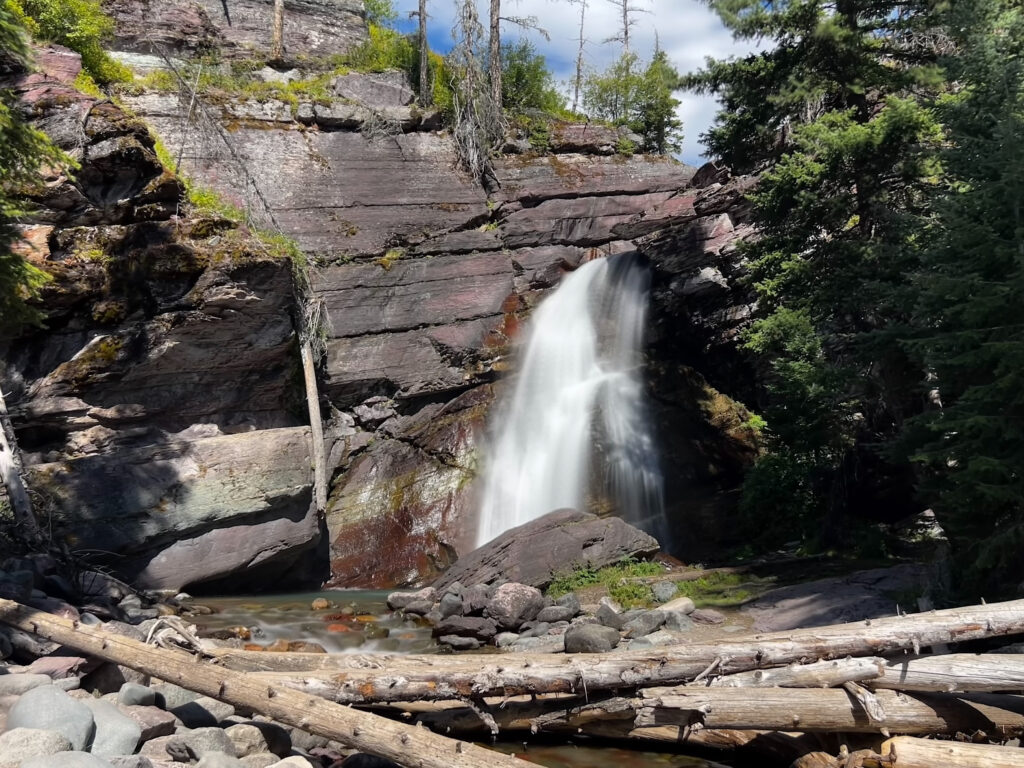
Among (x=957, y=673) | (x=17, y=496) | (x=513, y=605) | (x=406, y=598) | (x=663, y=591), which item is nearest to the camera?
(x=957, y=673)

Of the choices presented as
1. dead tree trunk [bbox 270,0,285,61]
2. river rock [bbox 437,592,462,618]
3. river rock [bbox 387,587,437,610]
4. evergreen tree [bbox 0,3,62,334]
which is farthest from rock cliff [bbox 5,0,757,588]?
river rock [bbox 437,592,462,618]

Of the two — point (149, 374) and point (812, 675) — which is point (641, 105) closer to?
point (149, 374)

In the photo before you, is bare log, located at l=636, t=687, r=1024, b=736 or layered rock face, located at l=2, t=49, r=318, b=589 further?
layered rock face, located at l=2, t=49, r=318, b=589

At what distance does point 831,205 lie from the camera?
15.1 metres

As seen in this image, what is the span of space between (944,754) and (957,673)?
91 centimetres

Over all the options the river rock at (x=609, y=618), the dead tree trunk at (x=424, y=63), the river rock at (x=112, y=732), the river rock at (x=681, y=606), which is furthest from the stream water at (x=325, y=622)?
the dead tree trunk at (x=424, y=63)

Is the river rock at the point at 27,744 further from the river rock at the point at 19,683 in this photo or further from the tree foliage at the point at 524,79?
the tree foliage at the point at 524,79

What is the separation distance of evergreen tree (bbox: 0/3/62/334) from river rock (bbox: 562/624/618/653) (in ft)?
33.7

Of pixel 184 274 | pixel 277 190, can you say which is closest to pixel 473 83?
pixel 277 190

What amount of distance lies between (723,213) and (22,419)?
17.8 metres

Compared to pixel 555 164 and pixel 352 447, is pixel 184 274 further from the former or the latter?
pixel 555 164

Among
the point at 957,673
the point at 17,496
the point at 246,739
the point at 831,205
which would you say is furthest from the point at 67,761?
the point at 831,205

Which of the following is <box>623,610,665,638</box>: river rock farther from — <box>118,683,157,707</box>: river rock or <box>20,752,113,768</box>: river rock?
<box>20,752,113,768</box>: river rock

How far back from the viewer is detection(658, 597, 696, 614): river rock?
39.1 ft
